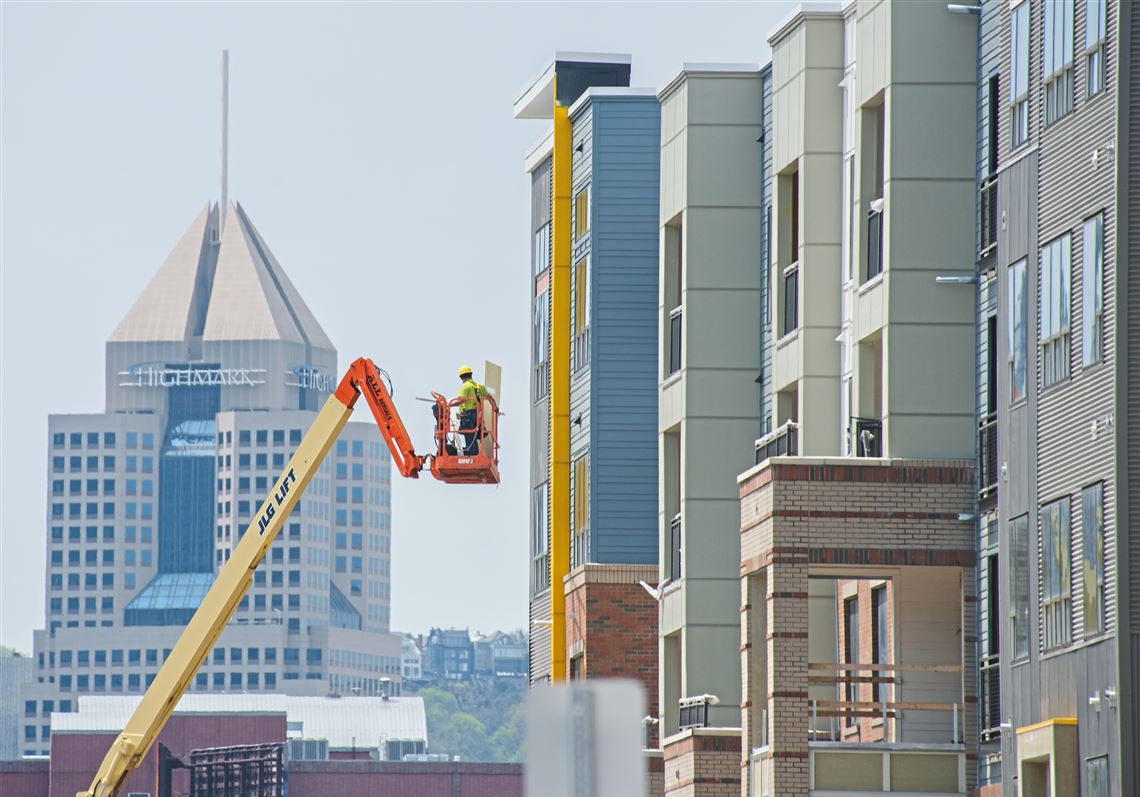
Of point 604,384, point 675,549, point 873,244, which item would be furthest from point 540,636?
point 873,244

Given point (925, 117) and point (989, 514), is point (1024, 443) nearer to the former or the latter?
point (989, 514)

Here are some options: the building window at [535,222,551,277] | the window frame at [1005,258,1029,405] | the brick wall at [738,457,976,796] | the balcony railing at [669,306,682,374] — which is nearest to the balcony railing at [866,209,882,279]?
the brick wall at [738,457,976,796]

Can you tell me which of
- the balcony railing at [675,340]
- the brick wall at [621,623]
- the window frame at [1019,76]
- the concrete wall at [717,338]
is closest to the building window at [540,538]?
the brick wall at [621,623]

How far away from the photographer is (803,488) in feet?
112

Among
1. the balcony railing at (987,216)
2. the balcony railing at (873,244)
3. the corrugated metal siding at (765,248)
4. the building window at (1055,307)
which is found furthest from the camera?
the corrugated metal siding at (765,248)

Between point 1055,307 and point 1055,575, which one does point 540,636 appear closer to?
point 1055,575

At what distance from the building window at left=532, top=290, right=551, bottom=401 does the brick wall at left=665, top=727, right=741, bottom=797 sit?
12775mm

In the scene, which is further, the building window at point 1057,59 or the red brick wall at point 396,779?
the red brick wall at point 396,779

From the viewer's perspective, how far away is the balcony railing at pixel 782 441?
127 feet

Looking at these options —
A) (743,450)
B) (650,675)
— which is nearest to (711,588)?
(743,450)

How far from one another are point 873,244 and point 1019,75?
198 inches

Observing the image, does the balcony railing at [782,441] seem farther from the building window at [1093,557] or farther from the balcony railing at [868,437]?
the building window at [1093,557]

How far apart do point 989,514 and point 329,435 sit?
17816 mm

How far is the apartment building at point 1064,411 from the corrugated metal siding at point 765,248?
7.92 meters
